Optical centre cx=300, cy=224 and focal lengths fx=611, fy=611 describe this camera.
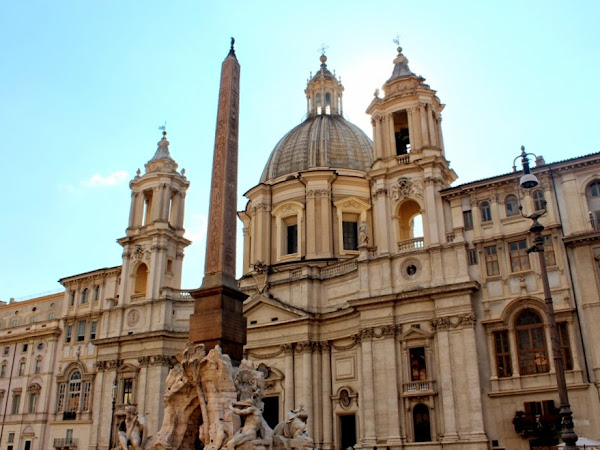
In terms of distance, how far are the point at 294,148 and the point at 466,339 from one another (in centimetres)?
2330

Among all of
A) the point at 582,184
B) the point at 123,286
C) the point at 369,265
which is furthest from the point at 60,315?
the point at 582,184

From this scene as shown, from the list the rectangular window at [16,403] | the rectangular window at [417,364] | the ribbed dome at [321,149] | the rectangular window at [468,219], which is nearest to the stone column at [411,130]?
Answer: the rectangular window at [468,219]

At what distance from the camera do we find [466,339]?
31.1 meters

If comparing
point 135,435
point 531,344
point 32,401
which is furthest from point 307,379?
point 32,401

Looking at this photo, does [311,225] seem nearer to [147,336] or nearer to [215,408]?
[147,336]

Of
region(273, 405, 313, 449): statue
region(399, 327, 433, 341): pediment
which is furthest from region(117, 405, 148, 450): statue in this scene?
region(399, 327, 433, 341): pediment

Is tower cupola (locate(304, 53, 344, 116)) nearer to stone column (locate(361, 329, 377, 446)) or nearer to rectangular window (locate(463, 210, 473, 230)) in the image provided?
rectangular window (locate(463, 210, 473, 230))

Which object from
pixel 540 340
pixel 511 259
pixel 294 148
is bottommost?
pixel 540 340

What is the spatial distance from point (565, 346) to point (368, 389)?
10372mm

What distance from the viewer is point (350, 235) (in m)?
45.0

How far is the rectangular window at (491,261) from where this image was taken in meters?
31.9

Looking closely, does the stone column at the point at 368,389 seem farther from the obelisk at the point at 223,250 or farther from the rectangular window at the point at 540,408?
the obelisk at the point at 223,250

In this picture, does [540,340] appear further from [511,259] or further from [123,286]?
[123,286]

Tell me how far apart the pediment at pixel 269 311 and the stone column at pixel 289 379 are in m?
1.90
